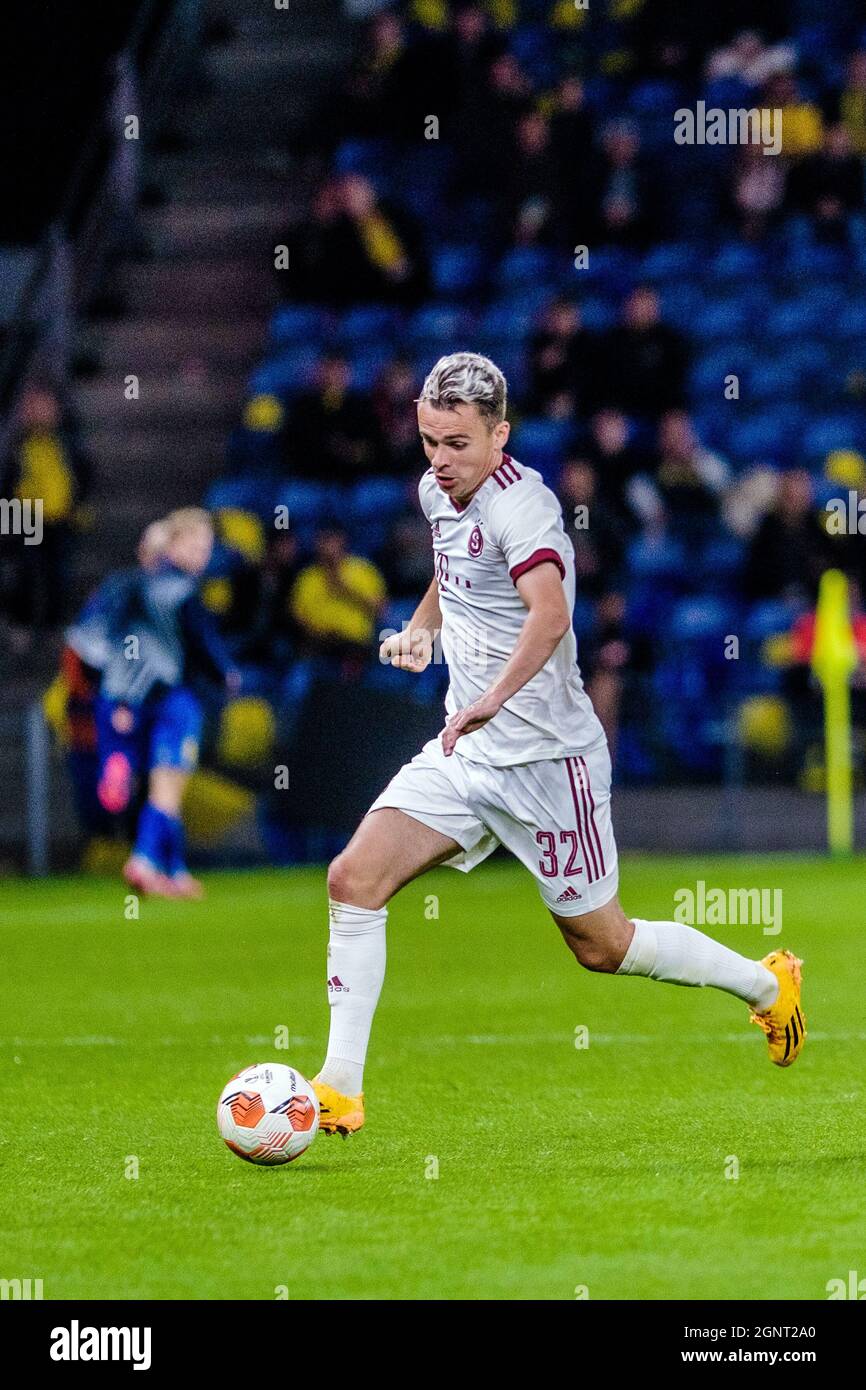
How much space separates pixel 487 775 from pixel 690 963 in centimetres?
80

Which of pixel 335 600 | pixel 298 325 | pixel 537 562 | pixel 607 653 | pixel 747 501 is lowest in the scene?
pixel 537 562

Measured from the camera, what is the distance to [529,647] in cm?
641

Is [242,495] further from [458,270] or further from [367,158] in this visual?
[367,158]

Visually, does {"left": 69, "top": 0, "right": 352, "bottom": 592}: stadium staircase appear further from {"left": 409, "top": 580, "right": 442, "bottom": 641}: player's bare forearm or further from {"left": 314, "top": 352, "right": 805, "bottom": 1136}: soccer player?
{"left": 314, "top": 352, "right": 805, "bottom": 1136}: soccer player

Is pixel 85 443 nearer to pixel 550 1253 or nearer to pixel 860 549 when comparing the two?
pixel 860 549

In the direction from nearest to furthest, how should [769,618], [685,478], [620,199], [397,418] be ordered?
1. [769,618]
2. [685,478]
3. [397,418]
4. [620,199]

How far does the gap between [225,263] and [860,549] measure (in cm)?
736

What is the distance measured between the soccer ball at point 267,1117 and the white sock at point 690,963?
1.08 metres

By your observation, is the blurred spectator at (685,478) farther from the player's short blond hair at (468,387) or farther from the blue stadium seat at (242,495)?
the player's short blond hair at (468,387)

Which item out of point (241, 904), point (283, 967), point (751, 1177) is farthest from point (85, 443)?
point (751, 1177)

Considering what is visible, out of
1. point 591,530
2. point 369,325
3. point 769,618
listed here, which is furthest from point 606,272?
point 769,618

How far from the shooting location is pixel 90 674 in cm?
1531

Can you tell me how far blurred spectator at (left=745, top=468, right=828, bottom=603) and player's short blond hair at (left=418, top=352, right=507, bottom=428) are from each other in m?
11.5

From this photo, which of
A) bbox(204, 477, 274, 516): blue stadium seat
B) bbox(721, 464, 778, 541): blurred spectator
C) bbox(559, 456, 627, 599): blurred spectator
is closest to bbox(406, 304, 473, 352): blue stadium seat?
bbox(204, 477, 274, 516): blue stadium seat
